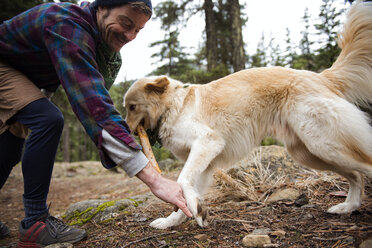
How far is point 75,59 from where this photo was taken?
1472mm

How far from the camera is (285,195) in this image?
8.98 feet

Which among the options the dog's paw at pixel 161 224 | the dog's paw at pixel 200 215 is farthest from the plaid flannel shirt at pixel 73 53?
the dog's paw at pixel 161 224

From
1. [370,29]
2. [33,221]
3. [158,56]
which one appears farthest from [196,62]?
[33,221]

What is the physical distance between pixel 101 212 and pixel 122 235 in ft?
2.58

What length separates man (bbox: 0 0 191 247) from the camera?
1.45 metres

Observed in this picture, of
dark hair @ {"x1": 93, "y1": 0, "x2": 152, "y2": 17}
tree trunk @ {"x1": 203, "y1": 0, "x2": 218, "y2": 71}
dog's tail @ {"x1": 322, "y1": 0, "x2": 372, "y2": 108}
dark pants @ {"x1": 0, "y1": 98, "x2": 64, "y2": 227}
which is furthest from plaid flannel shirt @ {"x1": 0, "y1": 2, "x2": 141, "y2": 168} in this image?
tree trunk @ {"x1": 203, "y1": 0, "x2": 218, "y2": 71}

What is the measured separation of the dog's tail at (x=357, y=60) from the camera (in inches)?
91.0

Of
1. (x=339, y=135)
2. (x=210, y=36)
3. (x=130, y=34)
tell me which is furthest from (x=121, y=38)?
(x=210, y=36)

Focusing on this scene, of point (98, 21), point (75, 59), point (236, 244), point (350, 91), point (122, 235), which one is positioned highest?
point (98, 21)

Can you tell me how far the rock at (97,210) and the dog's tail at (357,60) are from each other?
9.37ft

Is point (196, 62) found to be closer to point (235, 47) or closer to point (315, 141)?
point (235, 47)

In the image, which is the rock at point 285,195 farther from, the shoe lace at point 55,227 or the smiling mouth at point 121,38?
the smiling mouth at point 121,38

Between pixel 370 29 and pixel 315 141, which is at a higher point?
pixel 370 29

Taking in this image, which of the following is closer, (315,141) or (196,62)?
(315,141)
